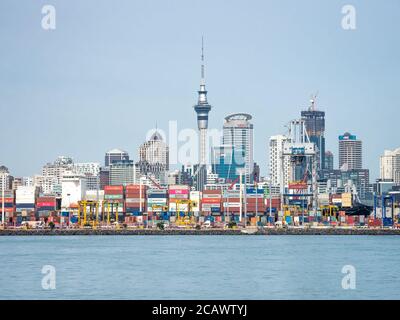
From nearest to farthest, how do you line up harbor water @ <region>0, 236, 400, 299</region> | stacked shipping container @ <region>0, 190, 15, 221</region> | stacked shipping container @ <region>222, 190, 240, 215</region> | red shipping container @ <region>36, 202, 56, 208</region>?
harbor water @ <region>0, 236, 400, 299</region>
stacked shipping container @ <region>222, 190, 240, 215</region>
stacked shipping container @ <region>0, 190, 15, 221</region>
red shipping container @ <region>36, 202, 56, 208</region>

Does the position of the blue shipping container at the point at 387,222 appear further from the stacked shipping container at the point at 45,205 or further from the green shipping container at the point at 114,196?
the stacked shipping container at the point at 45,205

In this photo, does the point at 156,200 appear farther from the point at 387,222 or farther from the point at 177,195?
the point at 387,222

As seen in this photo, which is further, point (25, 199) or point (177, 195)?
point (177, 195)

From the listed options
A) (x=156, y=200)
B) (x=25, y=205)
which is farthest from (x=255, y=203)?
(x=25, y=205)

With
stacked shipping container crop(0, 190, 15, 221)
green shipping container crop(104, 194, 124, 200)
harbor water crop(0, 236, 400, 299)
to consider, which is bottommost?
harbor water crop(0, 236, 400, 299)

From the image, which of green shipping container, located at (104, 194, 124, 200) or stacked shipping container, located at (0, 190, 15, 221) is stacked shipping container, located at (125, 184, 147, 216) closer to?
green shipping container, located at (104, 194, 124, 200)

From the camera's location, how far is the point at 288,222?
376 ft

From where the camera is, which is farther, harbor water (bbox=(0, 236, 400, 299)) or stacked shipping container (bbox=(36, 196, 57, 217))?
stacked shipping container (bbox=(36, 196, 57, 217))

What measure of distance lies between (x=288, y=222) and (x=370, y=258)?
222ft

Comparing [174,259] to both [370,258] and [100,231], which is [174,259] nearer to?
[370,258]

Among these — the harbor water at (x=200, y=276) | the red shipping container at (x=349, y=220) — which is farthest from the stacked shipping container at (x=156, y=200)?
the harbor water at (x=200, y=276)

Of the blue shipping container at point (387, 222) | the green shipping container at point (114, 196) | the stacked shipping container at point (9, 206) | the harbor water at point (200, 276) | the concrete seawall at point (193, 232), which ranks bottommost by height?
the concrete seawall at point (193, 232)

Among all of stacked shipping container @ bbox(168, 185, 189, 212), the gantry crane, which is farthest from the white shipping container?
the gantry crane
